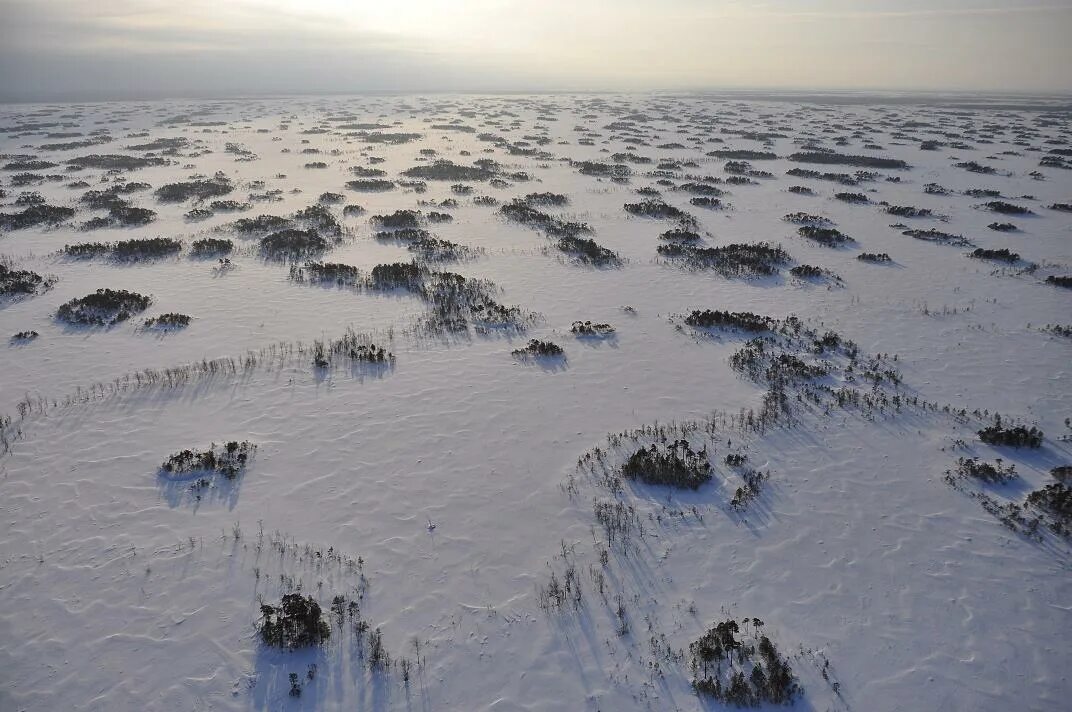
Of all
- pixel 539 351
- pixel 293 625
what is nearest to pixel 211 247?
pixel 539 351

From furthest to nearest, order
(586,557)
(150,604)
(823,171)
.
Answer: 1. (823,171)
2. (586,557)
3. (150,604)

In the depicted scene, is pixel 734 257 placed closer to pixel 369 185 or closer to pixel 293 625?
pixel 293 625

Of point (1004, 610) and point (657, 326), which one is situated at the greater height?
point (657, 326)

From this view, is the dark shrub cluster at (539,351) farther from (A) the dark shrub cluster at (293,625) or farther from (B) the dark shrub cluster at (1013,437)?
(B) the dark shrub cluster at (1013,437)

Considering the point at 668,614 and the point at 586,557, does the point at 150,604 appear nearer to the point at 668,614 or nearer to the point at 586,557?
the point at 586,557

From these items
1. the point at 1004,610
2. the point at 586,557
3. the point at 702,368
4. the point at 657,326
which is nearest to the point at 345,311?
the point at 657,326

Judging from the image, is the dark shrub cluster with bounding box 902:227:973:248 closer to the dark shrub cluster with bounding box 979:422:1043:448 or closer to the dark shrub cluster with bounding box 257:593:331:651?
the dark shrub cluster with bounding box 979:422:1043:448

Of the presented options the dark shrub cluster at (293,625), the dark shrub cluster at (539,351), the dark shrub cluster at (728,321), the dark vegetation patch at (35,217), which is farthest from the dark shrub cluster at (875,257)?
the dark vegetation patch at (35,217)

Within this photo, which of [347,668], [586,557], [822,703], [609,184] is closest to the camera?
[822,703]
